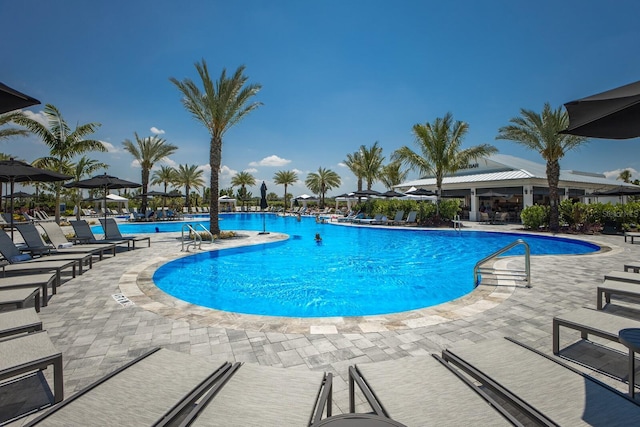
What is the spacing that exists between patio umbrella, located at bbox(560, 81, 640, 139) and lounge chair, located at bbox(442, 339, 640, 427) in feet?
6.81

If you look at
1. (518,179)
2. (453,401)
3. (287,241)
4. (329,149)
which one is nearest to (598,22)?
(518,179)

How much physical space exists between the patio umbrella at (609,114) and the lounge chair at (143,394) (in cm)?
368

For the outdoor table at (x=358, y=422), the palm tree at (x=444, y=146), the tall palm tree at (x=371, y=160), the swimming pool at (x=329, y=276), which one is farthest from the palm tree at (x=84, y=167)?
the outdoor table at (x=358, y=422)

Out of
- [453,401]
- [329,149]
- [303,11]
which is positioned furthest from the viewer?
[329,149]

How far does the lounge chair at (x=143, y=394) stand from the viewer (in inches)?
63.1

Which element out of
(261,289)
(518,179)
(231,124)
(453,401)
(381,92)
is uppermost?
(381,92)

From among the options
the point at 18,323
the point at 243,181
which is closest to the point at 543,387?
the point at 18,323

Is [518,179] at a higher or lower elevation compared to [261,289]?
higher

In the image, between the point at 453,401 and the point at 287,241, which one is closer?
the point at 453,401

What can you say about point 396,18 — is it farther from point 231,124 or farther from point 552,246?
point 552,246

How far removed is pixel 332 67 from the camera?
15.4m

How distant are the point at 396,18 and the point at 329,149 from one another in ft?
71.8

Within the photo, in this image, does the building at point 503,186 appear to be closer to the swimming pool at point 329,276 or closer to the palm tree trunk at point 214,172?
the swimming pool at point 329,276

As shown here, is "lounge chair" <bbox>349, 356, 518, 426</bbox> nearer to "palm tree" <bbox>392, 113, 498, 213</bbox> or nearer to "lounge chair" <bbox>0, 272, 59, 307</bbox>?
"lounge chair" <bbox>0, 272, 59, 307</bbox>
